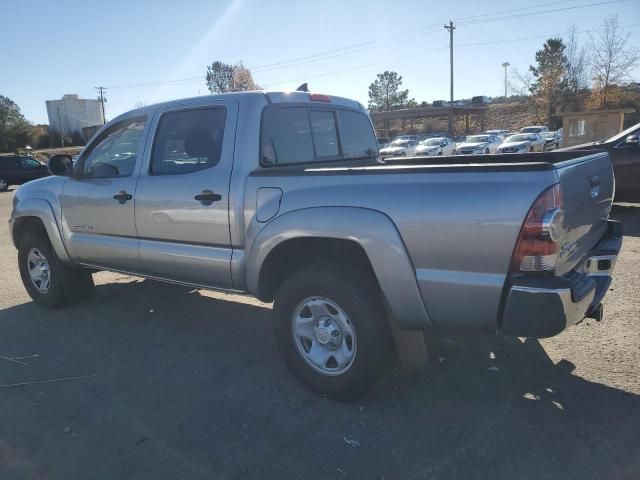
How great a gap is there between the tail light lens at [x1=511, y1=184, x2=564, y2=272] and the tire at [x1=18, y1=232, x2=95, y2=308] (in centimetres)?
454

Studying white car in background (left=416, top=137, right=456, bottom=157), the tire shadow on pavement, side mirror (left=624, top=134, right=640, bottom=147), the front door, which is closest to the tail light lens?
the tire shadow on pavement

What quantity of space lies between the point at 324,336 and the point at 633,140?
8.41 meters

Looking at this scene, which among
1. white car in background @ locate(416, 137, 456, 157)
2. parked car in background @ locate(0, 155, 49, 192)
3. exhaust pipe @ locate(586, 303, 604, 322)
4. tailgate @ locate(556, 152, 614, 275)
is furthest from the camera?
white car in background @ locate(416, 137, 456, 157)

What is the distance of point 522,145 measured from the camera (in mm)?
25938

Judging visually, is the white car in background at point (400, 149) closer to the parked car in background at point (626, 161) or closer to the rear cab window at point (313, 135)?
the parked car in background at point (626, 161)

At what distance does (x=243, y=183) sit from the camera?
3.48m

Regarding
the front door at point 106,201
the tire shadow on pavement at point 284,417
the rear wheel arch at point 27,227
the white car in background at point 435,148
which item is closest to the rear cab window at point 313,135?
the front door at point 106,201

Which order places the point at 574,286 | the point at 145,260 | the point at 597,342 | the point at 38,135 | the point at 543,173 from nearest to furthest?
1. the point at 543,173
2. the point at 574,286
3. the point at 597,342
4. the point at 145,260
5. the point at 38,135

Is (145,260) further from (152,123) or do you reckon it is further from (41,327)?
(41,327)

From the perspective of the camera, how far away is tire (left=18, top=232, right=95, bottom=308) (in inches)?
206

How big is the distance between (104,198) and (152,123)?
33.8 inches

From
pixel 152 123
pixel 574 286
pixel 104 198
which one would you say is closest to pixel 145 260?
pixel 104 198

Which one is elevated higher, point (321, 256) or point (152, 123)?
point (152, 123)

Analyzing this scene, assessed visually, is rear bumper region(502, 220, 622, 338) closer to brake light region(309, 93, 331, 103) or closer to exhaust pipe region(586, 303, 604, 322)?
exhaust pipe region(586, 303, 604, 322)
